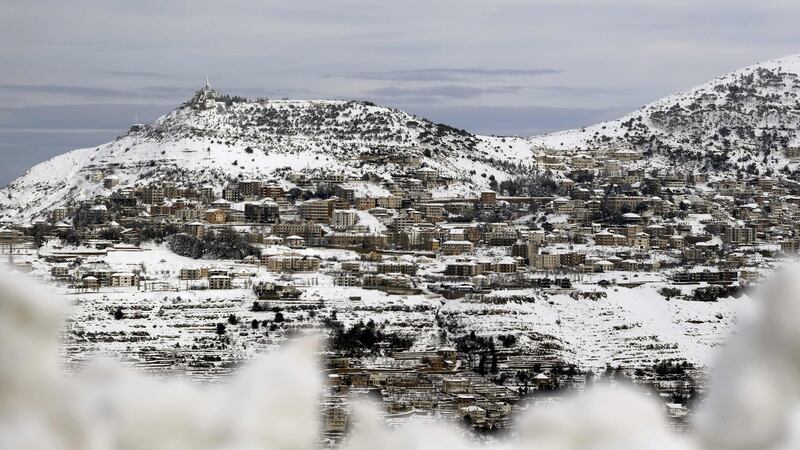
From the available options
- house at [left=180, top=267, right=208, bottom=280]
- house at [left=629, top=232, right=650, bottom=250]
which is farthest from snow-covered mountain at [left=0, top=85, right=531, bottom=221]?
house at [left=180, top=267, right=208, bottom=280]

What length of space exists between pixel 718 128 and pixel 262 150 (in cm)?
2494

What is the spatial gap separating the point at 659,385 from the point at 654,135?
51953 millimetres

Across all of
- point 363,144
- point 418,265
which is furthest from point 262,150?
point 418,265

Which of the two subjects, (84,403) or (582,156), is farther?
(582,156)

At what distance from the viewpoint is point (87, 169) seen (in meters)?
66.6

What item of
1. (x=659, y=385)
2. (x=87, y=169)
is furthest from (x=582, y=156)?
(x=659, y=385)

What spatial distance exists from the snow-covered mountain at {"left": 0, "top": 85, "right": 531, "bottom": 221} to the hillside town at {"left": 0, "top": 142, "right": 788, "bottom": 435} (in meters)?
1.25

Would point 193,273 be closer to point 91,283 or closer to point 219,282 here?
point 219,282

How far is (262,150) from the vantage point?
6650cm

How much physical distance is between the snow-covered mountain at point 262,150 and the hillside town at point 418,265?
1.25 meters

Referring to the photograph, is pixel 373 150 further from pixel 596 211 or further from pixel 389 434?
pixel 389 434

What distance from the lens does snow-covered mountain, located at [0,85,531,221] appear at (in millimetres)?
→ 64062

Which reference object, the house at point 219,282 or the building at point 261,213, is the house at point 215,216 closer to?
the building at point 261,213

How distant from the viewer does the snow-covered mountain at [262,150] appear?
2522 inches
